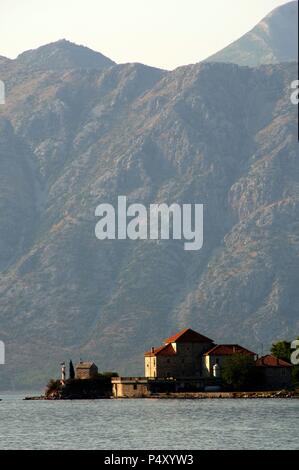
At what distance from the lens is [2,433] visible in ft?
651

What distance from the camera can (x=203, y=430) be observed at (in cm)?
19125

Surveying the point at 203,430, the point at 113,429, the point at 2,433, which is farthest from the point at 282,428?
the point at 2,433
